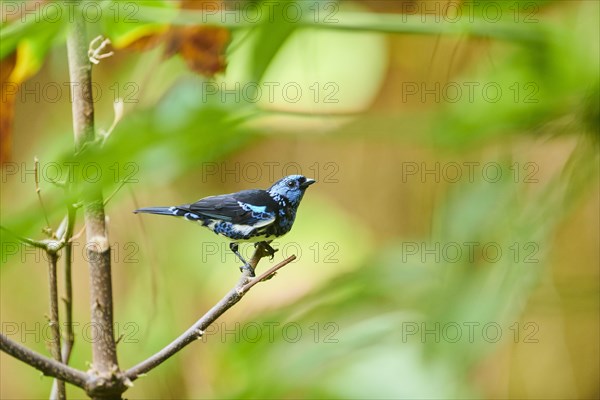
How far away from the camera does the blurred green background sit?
0.62 meters

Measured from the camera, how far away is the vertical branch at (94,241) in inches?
26.4

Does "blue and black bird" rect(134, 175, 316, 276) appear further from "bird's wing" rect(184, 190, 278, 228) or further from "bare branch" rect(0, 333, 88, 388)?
"bare branch" rect(0, 333, 88, 388)

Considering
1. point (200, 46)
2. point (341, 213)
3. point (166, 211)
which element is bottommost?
point (341, 213)

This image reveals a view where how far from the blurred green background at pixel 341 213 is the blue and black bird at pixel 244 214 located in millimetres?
42

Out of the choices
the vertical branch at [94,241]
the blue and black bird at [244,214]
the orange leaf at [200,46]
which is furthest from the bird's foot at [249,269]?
the orange leaf at [200,46]

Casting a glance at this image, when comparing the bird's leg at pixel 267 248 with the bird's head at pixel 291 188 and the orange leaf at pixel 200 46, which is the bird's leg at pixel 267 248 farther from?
the orange leaf at pixel 200 46

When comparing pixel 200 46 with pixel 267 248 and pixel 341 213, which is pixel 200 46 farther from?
pixel 341 213

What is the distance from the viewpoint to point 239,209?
675 millimetres

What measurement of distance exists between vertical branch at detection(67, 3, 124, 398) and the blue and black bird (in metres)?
0.06

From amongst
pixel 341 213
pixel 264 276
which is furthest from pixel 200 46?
pixel 341 213

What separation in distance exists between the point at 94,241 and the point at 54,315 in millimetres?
80

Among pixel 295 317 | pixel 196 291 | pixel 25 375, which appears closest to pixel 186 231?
pixel 196 291

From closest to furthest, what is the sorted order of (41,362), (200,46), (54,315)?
(41,362) → (54,315) → (200,46)

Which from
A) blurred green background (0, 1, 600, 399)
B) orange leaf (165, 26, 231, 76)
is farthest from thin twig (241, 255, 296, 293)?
orange leaf (165, 26, 231, 76)
